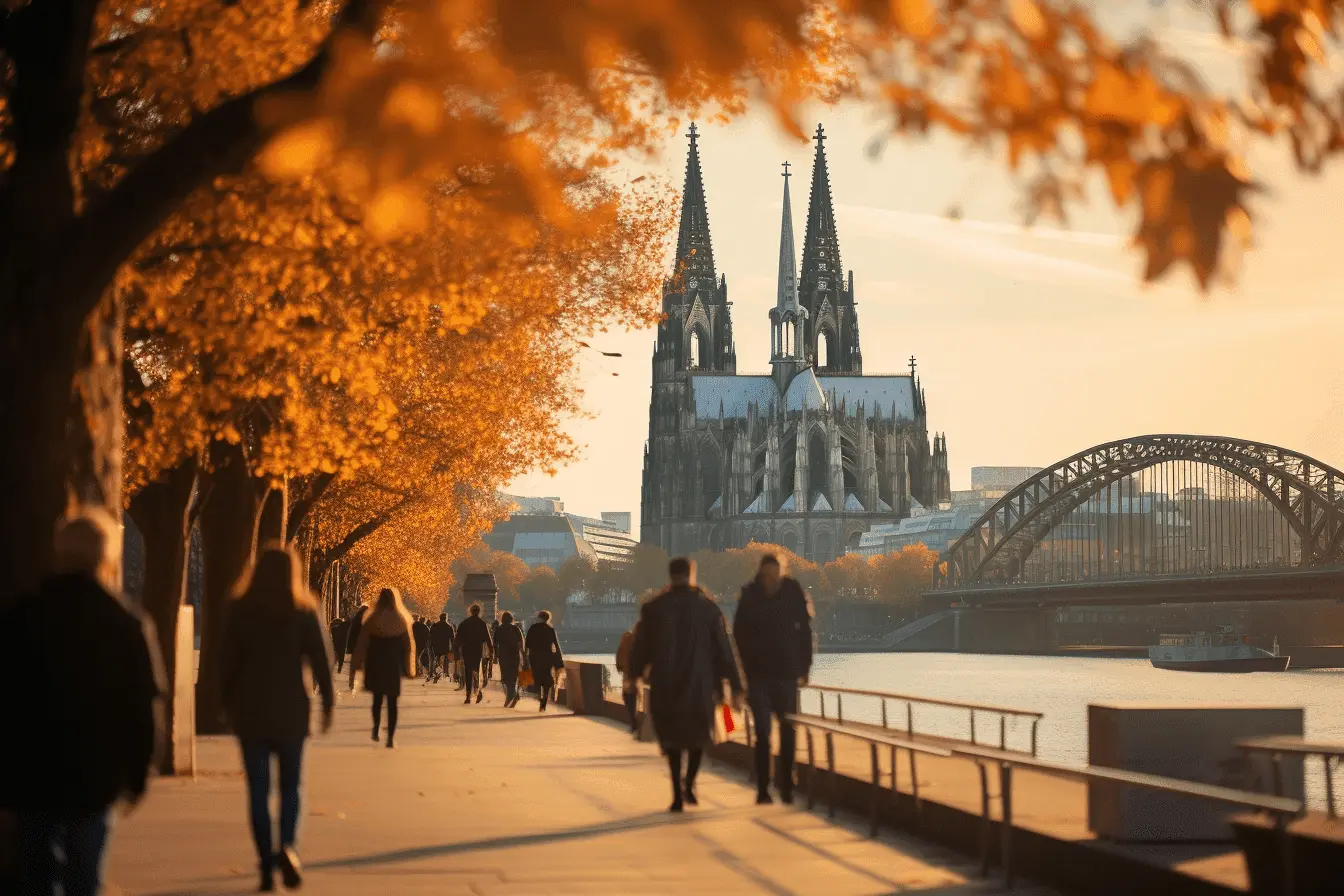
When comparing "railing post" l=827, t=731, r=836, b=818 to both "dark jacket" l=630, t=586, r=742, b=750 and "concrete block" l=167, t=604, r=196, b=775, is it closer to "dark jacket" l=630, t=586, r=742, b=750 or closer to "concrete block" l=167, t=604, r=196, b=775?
"dark jacket" l=630, t=586, r=742, b=750

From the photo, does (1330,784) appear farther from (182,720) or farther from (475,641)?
(475,641)

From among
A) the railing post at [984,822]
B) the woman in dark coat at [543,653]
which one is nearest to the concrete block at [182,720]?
the railing post at [984,822]

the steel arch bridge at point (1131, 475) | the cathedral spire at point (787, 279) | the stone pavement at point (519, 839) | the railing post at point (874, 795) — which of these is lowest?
the stone pavement at point (519, 839)

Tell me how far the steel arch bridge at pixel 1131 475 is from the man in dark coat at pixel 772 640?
94.3 metres

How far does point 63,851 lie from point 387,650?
13654 millimetres

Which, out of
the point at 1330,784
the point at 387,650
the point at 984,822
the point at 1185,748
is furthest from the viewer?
the point at 387,650

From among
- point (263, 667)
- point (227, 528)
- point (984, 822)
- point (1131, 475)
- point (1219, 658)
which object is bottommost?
point (984, 822)

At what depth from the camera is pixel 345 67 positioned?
198 inches

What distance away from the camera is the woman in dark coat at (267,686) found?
9336 mm

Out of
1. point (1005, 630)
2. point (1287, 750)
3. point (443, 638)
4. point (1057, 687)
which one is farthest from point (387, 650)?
point (1005, 630)

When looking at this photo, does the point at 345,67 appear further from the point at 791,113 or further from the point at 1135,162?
the point at 1135,162

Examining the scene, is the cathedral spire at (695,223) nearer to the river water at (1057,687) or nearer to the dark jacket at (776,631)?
the river water at (1057,687)

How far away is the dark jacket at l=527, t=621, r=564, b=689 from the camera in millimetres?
28609

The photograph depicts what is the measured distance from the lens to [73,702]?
6160mm
